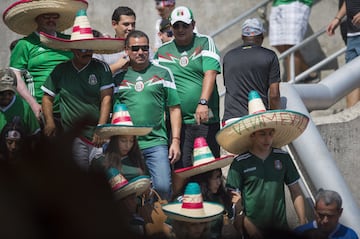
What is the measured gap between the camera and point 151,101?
6562 millimetres

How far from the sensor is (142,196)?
5941mm

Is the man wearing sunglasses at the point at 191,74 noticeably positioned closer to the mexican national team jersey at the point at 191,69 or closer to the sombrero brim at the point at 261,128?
the mexican national team jersey at the point at 191,69

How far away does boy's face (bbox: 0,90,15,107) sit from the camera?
20.2 ft

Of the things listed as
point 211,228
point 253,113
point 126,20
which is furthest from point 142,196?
point 126,20

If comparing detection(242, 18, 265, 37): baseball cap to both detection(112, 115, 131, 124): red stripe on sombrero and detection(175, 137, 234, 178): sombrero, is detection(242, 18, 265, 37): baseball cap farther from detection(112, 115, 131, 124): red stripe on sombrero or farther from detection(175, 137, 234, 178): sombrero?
detection(112, 115, 131, 124): red stripe on sombrero

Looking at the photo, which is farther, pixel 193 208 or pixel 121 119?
pixel 121 119

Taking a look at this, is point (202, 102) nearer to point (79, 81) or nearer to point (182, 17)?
point (182, 17)

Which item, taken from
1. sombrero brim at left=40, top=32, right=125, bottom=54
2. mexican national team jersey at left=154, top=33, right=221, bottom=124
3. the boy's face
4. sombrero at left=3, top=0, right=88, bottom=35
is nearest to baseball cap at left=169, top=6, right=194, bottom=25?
mexican national team jersey at left=154, top=33, right=221, bottom=124

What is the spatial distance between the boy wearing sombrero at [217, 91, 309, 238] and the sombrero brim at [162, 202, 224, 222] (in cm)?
20

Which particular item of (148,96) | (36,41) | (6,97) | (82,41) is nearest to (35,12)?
(36,41)

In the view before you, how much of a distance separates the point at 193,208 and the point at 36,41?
185 cm

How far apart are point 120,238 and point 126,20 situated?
22.3 ft

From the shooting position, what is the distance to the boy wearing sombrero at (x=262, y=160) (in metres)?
6.00

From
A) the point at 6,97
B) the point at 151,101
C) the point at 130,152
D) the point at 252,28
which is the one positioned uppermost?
the point at 252,28
